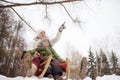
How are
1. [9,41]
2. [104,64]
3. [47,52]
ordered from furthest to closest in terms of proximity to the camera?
[104,64] < [47,52] < [9,41]

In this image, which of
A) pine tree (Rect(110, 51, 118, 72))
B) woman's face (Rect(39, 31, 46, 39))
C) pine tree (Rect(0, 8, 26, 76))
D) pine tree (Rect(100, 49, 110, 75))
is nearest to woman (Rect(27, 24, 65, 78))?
woman's face (Rect(39, 31, 46, 39))

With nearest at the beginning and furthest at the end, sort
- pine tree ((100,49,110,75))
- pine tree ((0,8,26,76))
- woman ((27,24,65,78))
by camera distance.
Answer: pine tree ((0,8,26,76)), woman ((27,24,65,78)), pine tree ((100,49,110,75))

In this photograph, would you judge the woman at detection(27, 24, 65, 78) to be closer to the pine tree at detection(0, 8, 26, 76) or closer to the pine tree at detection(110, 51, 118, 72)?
the pine tree at detection(0, 8, 26, 76)

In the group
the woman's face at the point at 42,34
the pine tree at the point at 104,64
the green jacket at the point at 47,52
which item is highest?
the woman's face at the point at 42,34

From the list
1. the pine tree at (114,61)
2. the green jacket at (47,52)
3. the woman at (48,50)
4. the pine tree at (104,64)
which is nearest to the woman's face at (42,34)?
the woman at (48,50)

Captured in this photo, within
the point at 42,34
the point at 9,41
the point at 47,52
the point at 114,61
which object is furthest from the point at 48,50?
the point at 114,61

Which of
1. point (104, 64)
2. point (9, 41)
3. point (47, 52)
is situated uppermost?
point (9, 41)

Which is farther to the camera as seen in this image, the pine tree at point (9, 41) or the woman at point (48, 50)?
the woman at point (48, 50)

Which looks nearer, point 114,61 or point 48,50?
point 48,50

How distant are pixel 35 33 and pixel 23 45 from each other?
195mm

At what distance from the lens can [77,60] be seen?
2939 mm

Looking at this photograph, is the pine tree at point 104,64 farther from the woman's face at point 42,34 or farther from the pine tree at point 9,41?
the pine tree at point 9,41

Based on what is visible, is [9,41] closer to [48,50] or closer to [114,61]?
[48,50]

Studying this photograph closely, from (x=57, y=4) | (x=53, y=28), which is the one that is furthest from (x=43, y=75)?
(x=57, y=4)
